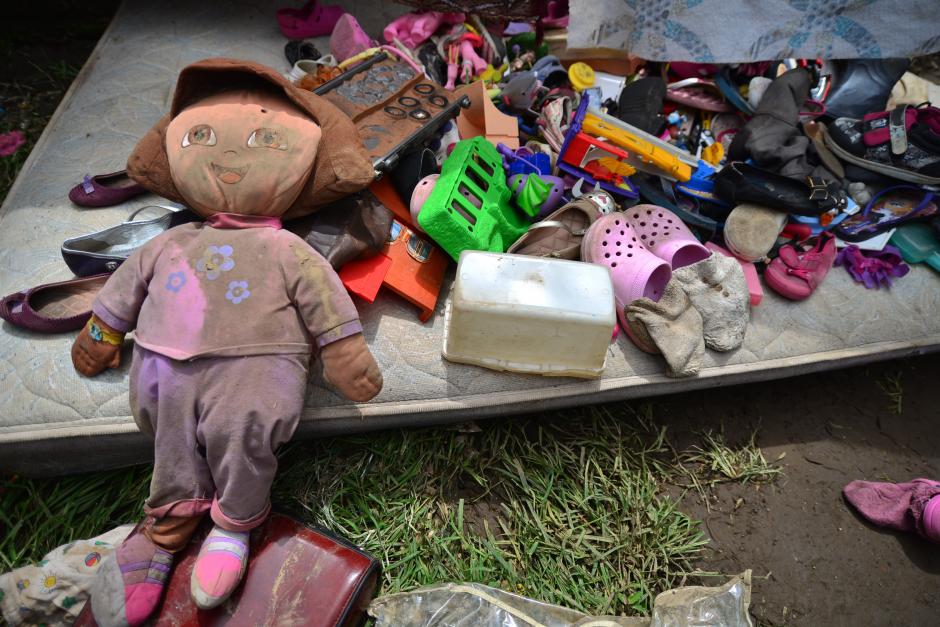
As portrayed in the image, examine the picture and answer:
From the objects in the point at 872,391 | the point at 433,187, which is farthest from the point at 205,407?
the point at 872,391

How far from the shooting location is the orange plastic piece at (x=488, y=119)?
6.91 feet

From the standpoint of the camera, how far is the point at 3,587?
144 cm

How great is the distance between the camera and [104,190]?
1.89 meters

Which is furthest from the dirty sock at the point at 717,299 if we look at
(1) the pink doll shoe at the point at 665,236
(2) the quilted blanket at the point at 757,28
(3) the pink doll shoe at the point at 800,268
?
(2) the quilted blanket at the point at 757,28

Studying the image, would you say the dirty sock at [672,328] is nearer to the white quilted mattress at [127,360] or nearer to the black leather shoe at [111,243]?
the white quilted mattress at [127,360]

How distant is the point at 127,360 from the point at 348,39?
1.56 metres

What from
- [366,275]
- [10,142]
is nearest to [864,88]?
[366,275]

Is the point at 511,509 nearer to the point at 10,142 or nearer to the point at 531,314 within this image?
the point at 531,314

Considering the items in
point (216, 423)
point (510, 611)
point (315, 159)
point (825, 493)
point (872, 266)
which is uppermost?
point (315, 159)

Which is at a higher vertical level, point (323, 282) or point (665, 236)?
point (323, 282)

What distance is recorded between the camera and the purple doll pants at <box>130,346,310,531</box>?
4.40ft

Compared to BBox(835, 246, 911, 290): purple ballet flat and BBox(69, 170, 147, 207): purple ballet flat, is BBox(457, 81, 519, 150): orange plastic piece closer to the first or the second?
BBox(69, 170, 147, 207): purple ballet flat

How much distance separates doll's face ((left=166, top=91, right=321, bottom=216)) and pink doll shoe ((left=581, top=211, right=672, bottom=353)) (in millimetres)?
893

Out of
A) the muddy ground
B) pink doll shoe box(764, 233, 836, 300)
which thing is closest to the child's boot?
the muddy ground
